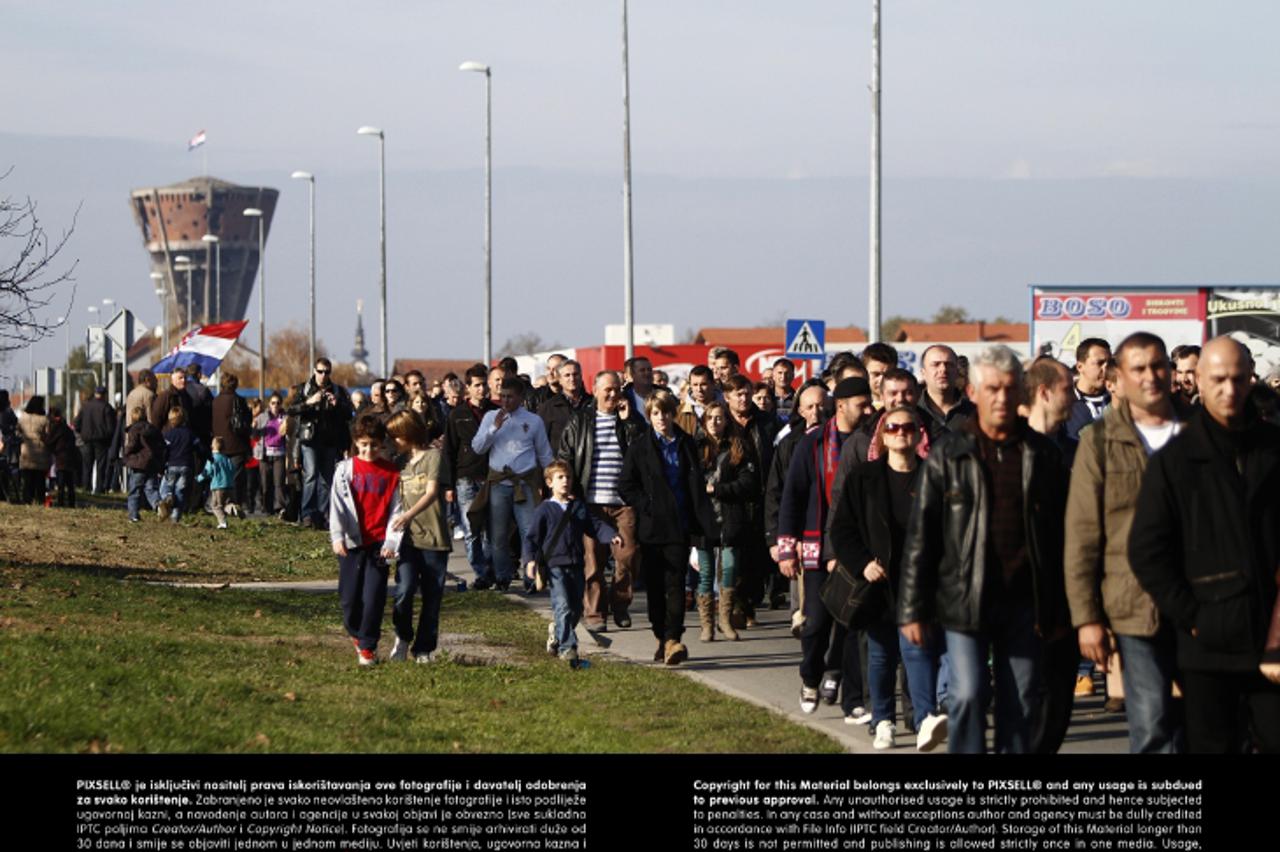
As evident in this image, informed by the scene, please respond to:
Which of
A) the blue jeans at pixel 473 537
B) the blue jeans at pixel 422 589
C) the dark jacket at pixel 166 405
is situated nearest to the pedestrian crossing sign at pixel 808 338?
the dark jacket at pixel 166 405

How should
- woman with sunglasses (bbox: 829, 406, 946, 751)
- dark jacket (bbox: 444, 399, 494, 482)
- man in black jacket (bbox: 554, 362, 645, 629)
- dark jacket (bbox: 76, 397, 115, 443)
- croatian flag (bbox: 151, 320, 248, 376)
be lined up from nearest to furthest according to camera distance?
woman with sunglasses (bbox: 829, 406, 946, 751), man in black jacket (bbox: 554, 362, 645, 629), dark jacket (bbox: 444, 399, 494, 482), croatian flag (bbox: 151, 320, 248, 376), dark jacket (bbox: 76, 397, 115, 443)

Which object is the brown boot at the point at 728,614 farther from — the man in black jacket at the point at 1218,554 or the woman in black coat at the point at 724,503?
the man in black jacket at the point at 1218,554

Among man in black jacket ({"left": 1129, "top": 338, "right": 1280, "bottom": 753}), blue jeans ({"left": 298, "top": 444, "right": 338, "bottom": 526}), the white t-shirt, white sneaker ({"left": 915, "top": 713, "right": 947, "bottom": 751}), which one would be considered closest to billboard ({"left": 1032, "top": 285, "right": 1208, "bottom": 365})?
blue jeans ({"left": 298, "top": 444, "right": 338, "bottom": 526})

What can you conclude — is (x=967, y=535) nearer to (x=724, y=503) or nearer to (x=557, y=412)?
(x=724, y=503)

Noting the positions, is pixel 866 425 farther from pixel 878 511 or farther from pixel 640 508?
pixel 640 508

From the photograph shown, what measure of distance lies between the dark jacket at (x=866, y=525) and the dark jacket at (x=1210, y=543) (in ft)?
7.99

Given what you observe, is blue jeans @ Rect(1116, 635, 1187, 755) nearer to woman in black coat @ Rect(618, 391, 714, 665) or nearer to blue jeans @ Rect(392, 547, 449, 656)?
woman in black coat @ Rect(618, 391, 714, 665)

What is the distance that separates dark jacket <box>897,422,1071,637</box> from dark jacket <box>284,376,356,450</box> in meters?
17.4

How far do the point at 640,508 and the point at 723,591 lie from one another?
1694 millimetres

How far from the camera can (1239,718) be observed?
7.47 metres

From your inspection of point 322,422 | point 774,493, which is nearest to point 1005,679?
point 774,493

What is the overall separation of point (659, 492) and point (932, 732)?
16.4ft

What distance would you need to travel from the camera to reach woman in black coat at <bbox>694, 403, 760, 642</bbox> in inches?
587
